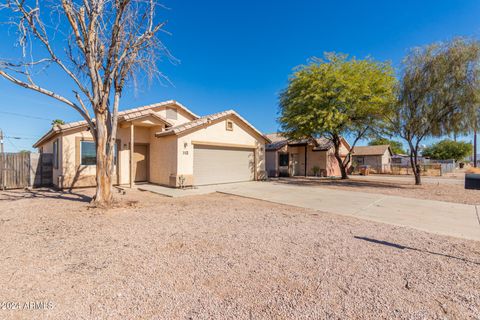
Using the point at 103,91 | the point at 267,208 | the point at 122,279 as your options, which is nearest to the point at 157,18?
the point at 103,91

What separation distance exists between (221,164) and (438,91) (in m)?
13.0

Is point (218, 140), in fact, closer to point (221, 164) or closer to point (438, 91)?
point (221, 164)

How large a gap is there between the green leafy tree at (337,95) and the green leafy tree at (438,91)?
127 centimetres

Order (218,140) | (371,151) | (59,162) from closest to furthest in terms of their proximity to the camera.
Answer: (59,162), (218,140), (371,151)

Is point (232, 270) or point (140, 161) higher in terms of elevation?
point (140, 161)

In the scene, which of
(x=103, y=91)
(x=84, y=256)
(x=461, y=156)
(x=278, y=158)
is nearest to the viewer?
(x=84, y=256)

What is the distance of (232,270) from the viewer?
3.41 metres

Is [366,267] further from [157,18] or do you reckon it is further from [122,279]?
[157,18]

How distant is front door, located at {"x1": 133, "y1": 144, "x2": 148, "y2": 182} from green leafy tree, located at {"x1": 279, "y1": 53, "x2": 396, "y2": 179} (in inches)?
391

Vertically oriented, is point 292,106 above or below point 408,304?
above

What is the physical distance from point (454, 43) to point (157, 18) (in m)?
15.4

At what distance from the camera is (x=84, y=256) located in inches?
151

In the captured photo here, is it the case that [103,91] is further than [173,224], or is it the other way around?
[103,91]

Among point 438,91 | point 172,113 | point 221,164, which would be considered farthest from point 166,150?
point 438,91
